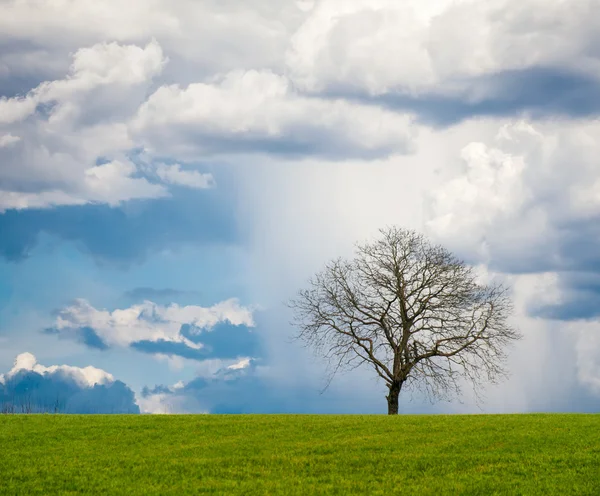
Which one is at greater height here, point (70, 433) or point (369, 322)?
point (369, 322)

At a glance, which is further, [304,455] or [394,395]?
[394,395]

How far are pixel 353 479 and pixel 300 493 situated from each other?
7.93 ft

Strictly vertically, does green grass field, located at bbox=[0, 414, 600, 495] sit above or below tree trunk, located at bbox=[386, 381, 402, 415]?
below

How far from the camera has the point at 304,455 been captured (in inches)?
983

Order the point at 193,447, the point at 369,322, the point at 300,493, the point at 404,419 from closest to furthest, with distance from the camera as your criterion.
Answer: the point at 300,493 < the point at 193,447 < the point at 404,419 < the point at 369,322

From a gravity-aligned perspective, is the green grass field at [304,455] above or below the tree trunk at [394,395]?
below

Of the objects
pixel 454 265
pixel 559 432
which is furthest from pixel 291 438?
pixel 454 265

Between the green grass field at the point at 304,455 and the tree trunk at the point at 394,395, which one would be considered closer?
the green grass field at the point at 304,455

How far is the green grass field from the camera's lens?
20688 millimetres

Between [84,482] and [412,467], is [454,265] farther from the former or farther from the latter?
[84,482]

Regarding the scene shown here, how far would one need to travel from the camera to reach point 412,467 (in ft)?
74.9

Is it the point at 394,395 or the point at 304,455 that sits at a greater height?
the point at 394,395

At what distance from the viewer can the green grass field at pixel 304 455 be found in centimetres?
2069

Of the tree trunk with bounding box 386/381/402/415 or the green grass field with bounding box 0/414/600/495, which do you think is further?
the tree trunk with bounding box 386/381/402/415
